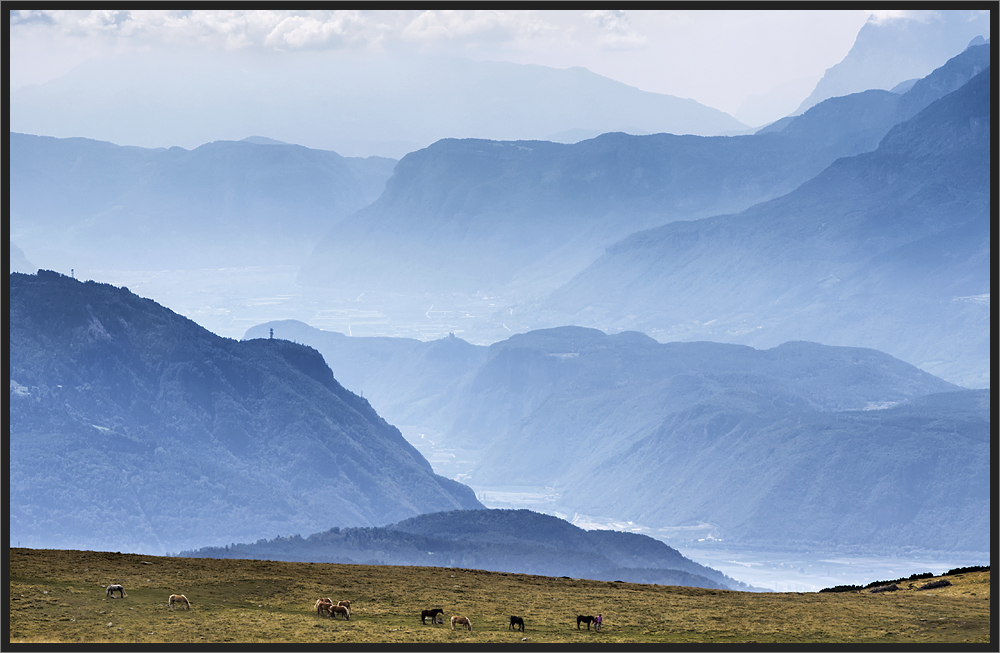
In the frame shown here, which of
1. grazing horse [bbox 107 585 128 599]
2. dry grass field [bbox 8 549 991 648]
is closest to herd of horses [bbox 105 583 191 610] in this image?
grazing horse [bbox 107 585 128 599]

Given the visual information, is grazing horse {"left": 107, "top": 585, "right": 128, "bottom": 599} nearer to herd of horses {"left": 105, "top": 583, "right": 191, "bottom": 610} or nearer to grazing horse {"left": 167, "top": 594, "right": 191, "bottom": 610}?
herd of horses {"left": 105, "top": 583, "right": 191, "bottom": 610}

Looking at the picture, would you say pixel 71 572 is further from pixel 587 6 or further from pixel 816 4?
pixel 816 4

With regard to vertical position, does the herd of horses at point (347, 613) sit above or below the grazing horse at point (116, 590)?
below

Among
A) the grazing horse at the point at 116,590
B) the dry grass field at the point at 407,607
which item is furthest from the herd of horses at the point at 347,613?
the dry grass field at the point at 407,607

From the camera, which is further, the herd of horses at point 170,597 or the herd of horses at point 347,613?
the herd of horses at point 170,597

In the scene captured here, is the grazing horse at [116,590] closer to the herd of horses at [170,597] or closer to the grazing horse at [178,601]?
the herd of horses at [170,597]

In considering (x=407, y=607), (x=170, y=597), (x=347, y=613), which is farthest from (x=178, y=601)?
(x=407, y=607)
